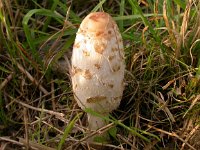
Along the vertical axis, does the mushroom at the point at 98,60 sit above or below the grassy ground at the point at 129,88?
above

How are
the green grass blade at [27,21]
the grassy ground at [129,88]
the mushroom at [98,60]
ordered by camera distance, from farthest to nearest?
the green grass blade at [27,21]
the grassy ground at [129,88]
the mushroom at [98,60]

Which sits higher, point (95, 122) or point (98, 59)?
point (98, 59)

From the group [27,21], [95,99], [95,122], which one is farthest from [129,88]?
[27,21]

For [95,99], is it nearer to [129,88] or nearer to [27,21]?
[129,88]

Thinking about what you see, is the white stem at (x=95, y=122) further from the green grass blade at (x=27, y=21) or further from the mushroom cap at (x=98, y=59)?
the green grass blade at (x=27, y=21)

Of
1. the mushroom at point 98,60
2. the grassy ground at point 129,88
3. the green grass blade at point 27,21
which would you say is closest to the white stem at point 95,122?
the grassy ground at point 129,88

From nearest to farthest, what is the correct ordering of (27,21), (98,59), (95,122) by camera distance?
(98,59) → (95,122) → (27,21)

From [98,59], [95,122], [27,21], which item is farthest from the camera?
[27,21]

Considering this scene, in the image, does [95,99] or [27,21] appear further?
[27,21]

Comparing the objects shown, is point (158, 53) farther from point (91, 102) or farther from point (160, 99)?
point (91, 102)
